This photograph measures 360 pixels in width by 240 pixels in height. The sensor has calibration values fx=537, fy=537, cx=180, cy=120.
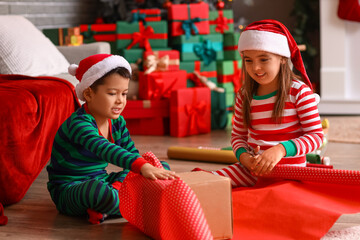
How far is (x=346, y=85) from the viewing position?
161 inches

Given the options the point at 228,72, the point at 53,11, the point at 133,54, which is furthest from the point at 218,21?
the point at 53,11

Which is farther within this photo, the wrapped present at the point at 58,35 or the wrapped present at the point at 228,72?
the wrapped present at the point at 228,72

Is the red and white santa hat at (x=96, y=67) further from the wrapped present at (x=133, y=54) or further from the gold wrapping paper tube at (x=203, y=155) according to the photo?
the wrapped present at (x=133, y=54)

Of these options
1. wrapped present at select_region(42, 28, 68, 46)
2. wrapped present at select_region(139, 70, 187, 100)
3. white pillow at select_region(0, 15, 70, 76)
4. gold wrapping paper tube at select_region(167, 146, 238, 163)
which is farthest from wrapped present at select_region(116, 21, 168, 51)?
gold wrapping paper tube at select_region(167, 146, 238, 163)

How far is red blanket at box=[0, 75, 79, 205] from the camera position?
196cm

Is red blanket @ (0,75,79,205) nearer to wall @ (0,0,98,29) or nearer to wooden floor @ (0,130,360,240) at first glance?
wooden floor @ (0,130,360,240)

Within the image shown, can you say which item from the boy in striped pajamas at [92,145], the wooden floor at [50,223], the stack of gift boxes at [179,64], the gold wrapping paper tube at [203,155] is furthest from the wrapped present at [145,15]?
the boy in striped pajamas at [92,145]

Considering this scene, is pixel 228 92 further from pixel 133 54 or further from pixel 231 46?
pixel 133 54

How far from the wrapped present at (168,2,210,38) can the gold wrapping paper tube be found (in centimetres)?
122

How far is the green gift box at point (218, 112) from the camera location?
361 cm

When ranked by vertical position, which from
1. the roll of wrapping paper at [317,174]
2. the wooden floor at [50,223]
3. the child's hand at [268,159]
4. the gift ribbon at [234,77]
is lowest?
the wooden floor at [50,223]

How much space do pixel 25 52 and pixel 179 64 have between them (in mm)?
1158

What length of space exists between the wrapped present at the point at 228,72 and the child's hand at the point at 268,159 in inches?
80.3

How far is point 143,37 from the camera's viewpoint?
3.64 metres
